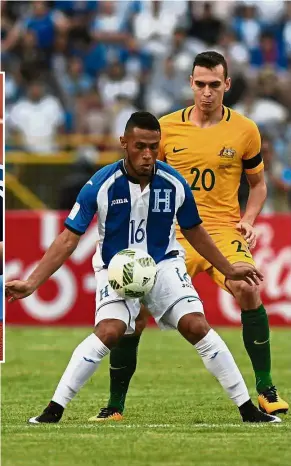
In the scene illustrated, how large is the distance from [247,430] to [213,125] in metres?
2.64

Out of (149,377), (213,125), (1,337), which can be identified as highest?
(213,125)

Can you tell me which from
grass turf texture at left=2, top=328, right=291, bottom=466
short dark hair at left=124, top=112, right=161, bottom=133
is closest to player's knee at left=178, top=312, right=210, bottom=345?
grass turf texture at left=2, top=328, right=291, bottom=466

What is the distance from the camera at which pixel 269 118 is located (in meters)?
19.0

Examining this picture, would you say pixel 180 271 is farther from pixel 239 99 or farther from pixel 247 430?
pixel 239 99

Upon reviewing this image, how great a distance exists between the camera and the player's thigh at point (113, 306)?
7.93m

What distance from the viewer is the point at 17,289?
764 centimetres

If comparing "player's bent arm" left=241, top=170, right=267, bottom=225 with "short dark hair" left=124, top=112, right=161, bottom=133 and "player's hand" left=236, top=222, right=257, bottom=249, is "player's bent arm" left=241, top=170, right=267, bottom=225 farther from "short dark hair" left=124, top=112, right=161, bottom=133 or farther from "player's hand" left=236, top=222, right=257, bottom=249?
"short dark hair" left=124, top=112, right=161, bottom=133

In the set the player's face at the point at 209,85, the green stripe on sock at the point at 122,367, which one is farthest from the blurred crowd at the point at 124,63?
the green stripe on sock at the point at 122,367

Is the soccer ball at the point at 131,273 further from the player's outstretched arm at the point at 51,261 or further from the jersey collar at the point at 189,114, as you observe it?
the jersey collar at the point at 189,114

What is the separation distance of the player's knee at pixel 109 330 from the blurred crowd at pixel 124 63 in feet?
34.0

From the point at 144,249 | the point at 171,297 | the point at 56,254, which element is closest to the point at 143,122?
the point at 144,249

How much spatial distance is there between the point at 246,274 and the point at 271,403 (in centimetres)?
108

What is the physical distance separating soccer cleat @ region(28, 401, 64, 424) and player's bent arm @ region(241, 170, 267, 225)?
222 centimetres

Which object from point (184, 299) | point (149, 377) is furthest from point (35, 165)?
point (184, 299)
